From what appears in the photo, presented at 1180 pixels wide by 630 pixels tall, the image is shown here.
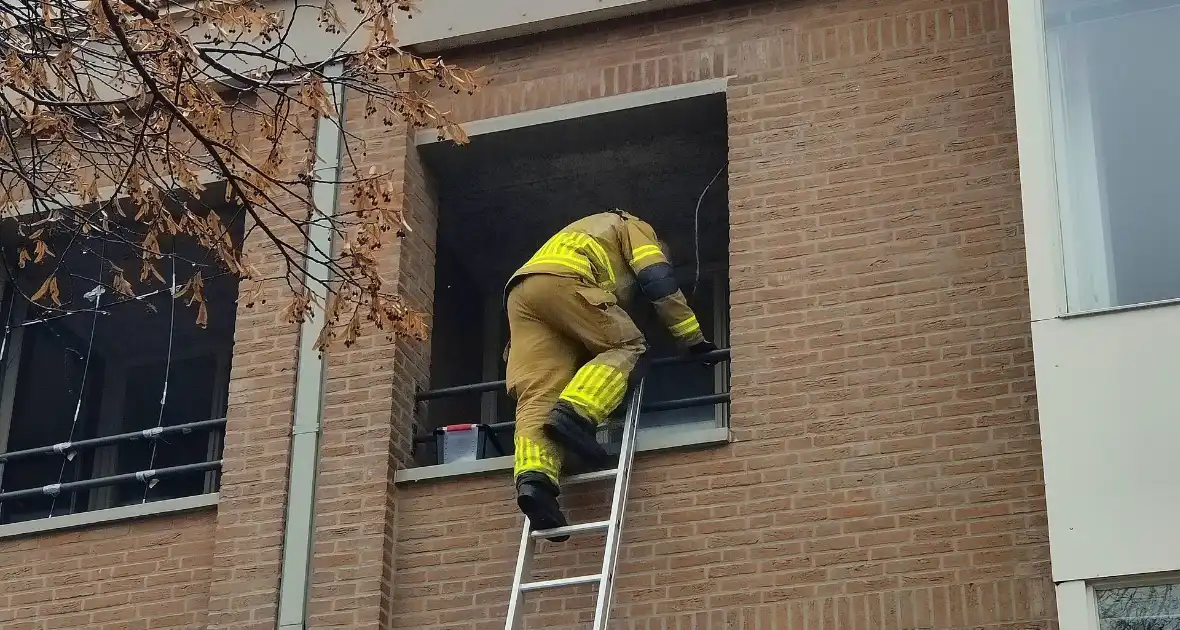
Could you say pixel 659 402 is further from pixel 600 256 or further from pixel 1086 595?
pixel 1086 595

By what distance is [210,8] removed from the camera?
7062 mm

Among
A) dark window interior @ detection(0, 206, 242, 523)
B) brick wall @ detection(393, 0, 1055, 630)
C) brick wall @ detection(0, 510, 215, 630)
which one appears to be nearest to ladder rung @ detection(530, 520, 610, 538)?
brick wall @ detection(393, 0, 1055, 630)

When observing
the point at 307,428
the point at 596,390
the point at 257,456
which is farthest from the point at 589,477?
the point at 257,456

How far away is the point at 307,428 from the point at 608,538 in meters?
1.87

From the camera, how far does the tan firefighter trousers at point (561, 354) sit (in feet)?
27.3

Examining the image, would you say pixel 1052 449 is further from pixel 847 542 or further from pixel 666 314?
pixel 666 314

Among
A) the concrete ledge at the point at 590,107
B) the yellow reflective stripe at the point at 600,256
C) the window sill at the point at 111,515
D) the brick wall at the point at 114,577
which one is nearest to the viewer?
the yellow reflective stripe at the point at 600,256

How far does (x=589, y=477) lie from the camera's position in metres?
8.36

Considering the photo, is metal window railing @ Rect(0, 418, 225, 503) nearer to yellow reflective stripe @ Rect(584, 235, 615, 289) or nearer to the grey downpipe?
the grey downpipe

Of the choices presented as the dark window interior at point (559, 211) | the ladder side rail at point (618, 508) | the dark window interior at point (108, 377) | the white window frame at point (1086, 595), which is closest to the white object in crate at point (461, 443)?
the dark window interior at point (559, 211)

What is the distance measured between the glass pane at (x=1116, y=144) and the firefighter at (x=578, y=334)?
2009mm

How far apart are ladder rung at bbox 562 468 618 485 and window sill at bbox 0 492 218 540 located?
1.83 metres

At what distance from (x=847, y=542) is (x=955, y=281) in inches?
52.9

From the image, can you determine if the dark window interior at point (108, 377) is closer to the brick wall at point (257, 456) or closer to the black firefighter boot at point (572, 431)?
the brick wall at point (257, 456)
